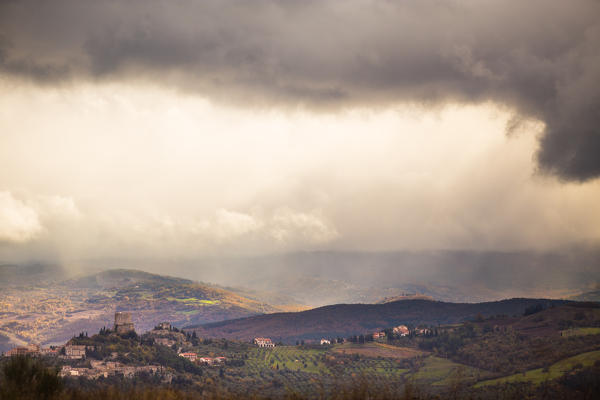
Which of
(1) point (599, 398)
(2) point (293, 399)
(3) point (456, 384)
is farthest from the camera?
(1) point (599, 398)

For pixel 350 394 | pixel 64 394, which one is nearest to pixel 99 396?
pixel 64 394

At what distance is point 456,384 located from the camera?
39.7m

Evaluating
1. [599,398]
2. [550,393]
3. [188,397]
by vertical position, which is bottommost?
[550,393]

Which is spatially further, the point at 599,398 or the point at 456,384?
the point at 599,398

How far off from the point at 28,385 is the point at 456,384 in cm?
3503

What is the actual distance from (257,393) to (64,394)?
609 inches

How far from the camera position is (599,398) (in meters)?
68.7

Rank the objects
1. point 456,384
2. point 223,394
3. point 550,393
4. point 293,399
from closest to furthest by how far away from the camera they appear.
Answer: point 293,399
point 456,384
point 223,394
point 550,393

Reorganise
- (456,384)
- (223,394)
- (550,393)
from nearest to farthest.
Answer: (456,384) < (223,394) < (550,393)

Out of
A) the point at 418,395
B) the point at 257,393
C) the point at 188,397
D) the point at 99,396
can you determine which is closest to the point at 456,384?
the point at 418,395

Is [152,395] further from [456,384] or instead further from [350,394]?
[456,384]

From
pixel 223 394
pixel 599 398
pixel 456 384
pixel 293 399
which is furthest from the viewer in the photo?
pixel 599 398

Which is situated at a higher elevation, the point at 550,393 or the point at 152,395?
the point at 152,395

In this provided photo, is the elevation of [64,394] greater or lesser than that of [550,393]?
greater
